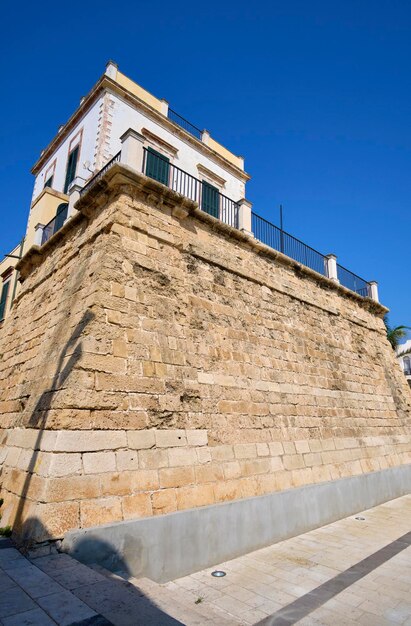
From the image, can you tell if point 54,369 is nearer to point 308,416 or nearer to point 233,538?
point 233,538

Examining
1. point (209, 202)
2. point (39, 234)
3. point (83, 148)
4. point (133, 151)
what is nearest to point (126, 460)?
point (133, 151)

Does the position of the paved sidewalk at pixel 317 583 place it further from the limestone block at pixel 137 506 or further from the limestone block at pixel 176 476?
the limestone block at pixel 176 476

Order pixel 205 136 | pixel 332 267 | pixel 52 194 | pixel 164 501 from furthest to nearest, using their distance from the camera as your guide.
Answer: pixel 205 136 → pixel 332 267 → pixel 52 194 → pixel 164 501

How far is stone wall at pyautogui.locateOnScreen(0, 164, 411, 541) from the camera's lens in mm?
4297

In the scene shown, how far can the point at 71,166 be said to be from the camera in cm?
1162

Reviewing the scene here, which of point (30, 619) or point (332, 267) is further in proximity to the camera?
point (332, 267)

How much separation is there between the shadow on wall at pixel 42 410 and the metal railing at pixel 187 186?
332 centimetres

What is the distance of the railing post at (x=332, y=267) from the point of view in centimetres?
1127

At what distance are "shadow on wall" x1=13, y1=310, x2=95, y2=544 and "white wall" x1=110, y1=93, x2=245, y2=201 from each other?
7.27 m

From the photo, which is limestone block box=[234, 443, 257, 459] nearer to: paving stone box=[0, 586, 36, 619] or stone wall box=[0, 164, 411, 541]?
stone wall box=[0, 164, 411, 541]

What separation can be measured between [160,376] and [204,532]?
2.04 meters

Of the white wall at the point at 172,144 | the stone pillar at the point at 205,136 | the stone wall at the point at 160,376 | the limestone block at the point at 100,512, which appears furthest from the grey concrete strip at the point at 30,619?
the stone pillar at the point at 205,136

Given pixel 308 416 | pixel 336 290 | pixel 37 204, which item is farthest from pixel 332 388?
pixel 37 204

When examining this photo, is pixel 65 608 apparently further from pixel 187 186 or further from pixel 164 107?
pixel 164 107
